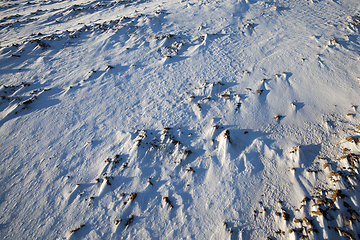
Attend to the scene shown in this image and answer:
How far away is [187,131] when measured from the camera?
6.37m

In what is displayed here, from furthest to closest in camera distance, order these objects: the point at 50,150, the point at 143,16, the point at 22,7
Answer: the point at 22,7, the point at 143,16, the point at 50,150

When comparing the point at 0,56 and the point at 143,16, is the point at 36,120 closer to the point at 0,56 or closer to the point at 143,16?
the point at 0,56

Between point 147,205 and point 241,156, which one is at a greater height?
point 241,156

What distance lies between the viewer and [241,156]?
5.60m

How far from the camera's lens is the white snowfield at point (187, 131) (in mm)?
4520

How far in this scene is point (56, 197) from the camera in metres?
4.96

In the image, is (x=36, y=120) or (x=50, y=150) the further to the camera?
(x=36, y=120)

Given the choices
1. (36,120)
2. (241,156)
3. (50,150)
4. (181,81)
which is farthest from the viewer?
(181,81)

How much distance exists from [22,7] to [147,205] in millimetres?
28365

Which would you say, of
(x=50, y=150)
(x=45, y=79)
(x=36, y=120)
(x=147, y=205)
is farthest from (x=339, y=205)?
(x=45, y=79)

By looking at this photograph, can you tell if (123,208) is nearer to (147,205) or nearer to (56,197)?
(147,205)

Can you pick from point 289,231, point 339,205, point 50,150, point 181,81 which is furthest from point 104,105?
point 339,205

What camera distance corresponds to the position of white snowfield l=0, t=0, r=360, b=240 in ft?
14.8

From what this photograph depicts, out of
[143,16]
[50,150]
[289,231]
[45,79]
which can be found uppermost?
[143,16]
